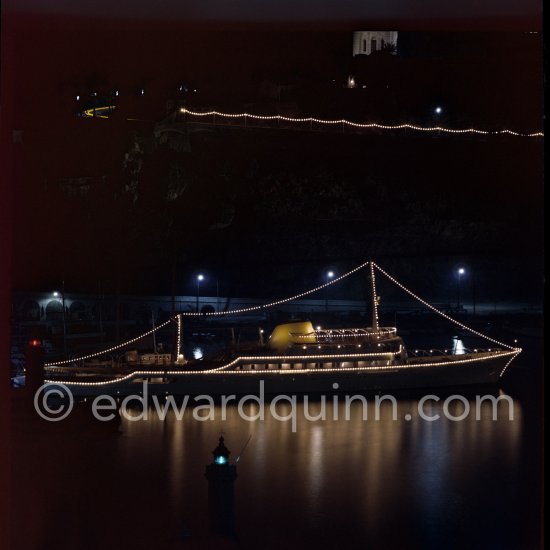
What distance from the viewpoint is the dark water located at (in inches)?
179

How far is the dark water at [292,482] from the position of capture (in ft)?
14.9

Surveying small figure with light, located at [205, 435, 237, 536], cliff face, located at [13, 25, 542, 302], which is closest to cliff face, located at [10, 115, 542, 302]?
cliff face, located at [13, 25, 542, 302]

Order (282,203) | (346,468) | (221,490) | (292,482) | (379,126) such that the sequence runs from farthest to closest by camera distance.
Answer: (379,126) → (282,203) → (346,468) → (292,482) → (221,490)

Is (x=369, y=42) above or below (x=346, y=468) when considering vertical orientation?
above

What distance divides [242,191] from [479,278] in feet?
17.4

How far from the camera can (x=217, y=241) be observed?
16.9 metres

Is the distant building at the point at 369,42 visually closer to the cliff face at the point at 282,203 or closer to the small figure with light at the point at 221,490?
the cliff face at the point at 282,203

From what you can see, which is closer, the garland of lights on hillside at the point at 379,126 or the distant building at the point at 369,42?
the garland of lights on hillside at the point at 379,126

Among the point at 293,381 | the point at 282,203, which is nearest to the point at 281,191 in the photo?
the point at 282,203

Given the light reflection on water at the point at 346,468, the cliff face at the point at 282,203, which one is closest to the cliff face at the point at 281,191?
the cliff face at the point at 282,203

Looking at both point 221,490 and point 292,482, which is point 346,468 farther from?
point 221,490

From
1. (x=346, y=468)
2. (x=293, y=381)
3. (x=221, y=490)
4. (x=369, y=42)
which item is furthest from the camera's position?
(x=369, y=42)

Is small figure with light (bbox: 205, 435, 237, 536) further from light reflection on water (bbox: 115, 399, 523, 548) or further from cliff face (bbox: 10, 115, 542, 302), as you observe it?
cliff face (bbox: 10, 115, 542, 302)

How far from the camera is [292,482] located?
20.5 ft
